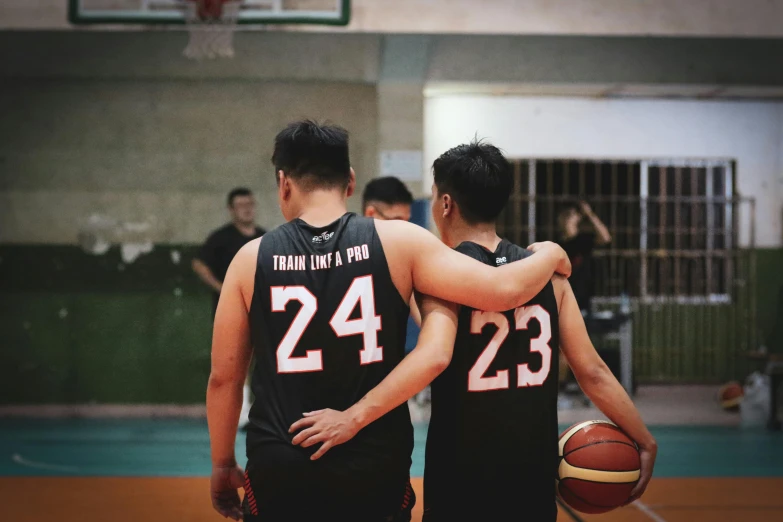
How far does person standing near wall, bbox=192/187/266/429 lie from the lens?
7.16 metres

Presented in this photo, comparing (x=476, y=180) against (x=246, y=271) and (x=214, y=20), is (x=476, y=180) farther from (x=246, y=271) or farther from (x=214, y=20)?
(x=214, y=20)

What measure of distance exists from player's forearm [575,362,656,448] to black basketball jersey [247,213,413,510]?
0.68m

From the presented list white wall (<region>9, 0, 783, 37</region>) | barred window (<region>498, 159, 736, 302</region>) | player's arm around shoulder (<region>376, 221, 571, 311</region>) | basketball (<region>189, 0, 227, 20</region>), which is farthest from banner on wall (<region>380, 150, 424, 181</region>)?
player's arm around shoulder (<region>376, 221, 571, 311</region>)

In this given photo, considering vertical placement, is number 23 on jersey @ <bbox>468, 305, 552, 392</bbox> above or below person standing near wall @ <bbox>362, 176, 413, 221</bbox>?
below

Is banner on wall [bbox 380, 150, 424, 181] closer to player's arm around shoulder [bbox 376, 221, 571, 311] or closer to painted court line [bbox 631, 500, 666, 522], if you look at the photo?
painted court line [bbox 631, 500, 666, 522]

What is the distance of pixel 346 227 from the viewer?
7.13 feet

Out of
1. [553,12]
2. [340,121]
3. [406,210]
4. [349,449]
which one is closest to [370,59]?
[340,121]

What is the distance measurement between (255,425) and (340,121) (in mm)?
6557

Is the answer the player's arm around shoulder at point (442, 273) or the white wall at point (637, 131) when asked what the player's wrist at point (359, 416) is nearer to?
the player's arm around shoulder at point (442, 273)

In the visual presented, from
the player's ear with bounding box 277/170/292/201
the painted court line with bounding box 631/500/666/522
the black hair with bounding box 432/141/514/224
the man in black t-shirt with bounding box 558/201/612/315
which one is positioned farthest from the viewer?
the man in black t-shirt with bounding box 558/201/612/315

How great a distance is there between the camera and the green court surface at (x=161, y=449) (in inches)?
228

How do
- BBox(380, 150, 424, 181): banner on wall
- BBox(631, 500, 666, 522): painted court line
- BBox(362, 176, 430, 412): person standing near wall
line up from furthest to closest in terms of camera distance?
1. BBox(380, 150, 424, 181): banner on wall
2. BBox(631, 500, 666, 522): painted court line
3. BBox(362, 176, 430, 412): person standing near wall

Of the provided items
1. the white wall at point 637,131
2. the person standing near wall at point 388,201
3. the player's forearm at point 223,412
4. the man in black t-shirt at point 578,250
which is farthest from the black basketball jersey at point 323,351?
the white wall at point 637,131

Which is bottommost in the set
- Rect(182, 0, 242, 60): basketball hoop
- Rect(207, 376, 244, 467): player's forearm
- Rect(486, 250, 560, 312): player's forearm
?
Rect(207, 376, 244, 467): player's forearm
